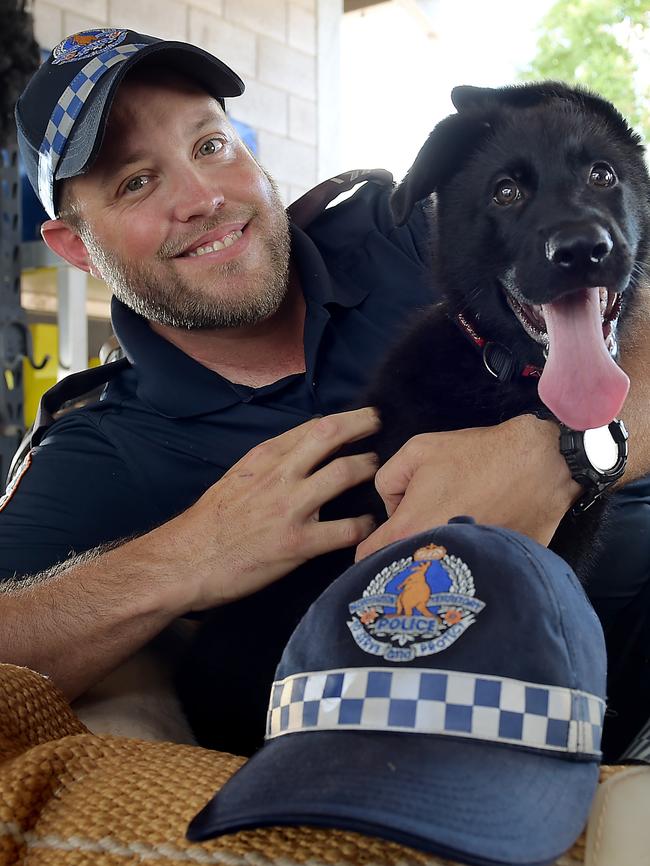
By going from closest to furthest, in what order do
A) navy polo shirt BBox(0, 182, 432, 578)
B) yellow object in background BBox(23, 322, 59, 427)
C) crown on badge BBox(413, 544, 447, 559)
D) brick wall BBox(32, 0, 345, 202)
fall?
crown on badge BBox(413, 544, 447, 559), navy polo shirt BBox(0, 182, 432, 578), yellow object in background BBox(23, 322, 59, 427), brick wall BBox(32, 0, 345, 202)

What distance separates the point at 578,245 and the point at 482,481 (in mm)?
277

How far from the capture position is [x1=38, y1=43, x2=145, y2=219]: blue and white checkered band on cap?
1.51 metres

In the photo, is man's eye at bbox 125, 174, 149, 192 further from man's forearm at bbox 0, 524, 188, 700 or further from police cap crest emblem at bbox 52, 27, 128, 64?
man's forearm at bbox 0, 524, 188, 700

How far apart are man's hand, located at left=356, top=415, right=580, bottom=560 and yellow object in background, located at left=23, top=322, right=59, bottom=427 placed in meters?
1.98

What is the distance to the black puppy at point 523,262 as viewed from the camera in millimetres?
1005

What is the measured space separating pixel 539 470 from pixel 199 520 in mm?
465

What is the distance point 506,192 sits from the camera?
111cm

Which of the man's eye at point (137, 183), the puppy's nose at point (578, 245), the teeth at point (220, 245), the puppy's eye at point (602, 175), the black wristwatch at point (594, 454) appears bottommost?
the black wristwatch at point (594, 454)

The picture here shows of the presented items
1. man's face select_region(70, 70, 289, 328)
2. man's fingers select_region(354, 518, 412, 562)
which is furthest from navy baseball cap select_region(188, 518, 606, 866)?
man's face select_region(70, 70, 289, 328)

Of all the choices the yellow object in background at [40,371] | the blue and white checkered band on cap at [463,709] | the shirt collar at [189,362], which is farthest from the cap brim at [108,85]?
the yellow object in background at [40,371]

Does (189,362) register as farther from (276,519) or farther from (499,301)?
(499,301)

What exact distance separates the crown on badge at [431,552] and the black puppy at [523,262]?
0.40 m

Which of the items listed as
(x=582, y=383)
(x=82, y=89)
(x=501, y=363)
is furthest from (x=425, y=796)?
(x=82, y=89)

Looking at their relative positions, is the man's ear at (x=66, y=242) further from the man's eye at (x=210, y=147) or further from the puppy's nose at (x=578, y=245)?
the puppy's nose at (x=578, y=245)
